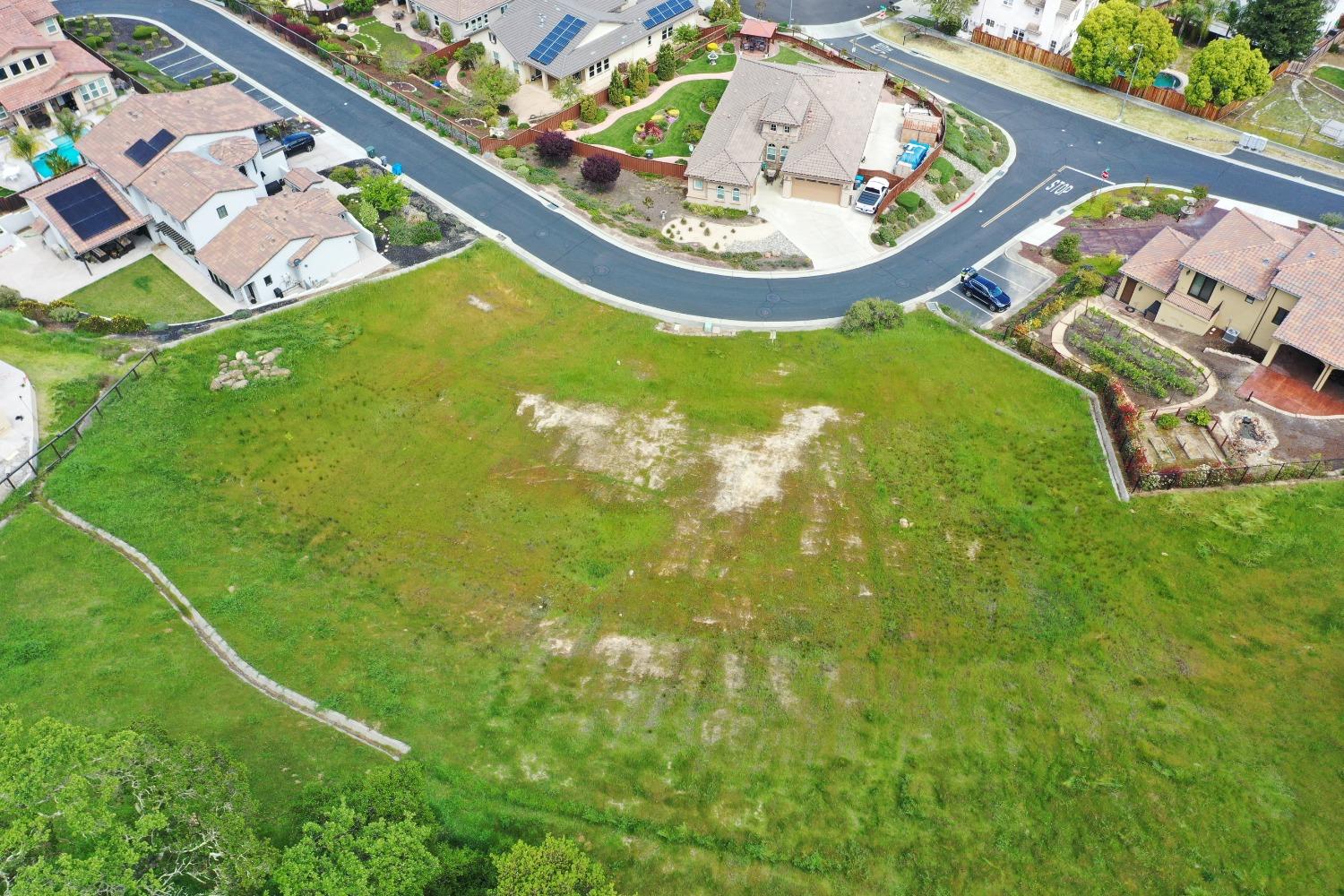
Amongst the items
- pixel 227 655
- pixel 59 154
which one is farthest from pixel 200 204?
pixel 227 655

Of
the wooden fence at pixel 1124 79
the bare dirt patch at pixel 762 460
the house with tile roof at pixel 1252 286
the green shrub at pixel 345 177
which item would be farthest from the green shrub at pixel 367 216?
the wooden fence at pixel 1124 79

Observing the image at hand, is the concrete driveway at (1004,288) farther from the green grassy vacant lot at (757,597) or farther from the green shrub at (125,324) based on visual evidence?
the green shrub at (125,324)

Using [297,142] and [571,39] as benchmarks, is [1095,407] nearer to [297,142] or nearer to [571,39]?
[571,39]

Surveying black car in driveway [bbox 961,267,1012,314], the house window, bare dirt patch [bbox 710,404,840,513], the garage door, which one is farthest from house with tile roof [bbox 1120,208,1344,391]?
bare dirt patch [bbox 710,404,840,513]

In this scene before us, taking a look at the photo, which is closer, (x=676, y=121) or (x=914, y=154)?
(x=914, y=154)

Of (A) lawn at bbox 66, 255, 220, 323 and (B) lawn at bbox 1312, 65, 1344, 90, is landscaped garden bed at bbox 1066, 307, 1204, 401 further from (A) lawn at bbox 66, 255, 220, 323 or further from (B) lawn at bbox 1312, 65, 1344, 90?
(B) lawn at bbox 1312, 65, 1344, 90

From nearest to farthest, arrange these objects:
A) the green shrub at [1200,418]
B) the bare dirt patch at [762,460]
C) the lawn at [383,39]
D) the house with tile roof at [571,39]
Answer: the bare dirt patch at [762,460], the green shrub at [1200,418], the house with tile roof at [571,39], the lawn at [383,39]

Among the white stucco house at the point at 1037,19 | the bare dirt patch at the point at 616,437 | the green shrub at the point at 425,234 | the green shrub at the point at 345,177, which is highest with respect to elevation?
the white stucco house at the point at 1037,19
